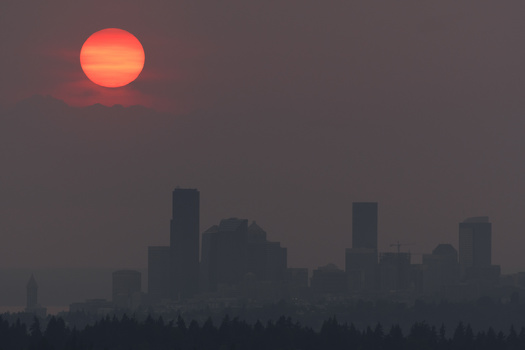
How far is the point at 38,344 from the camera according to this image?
188 m

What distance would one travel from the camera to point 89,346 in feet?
652

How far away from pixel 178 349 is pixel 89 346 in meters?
13.4

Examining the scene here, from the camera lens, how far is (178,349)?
652ft

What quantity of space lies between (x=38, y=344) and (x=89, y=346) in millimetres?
12462

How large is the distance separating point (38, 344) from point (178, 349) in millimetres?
22227
